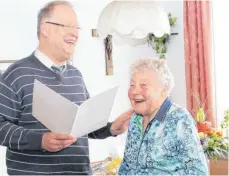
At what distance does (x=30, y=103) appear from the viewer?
1.47 m

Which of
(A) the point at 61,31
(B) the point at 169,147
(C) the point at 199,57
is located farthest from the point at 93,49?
(B) the point at 169,147

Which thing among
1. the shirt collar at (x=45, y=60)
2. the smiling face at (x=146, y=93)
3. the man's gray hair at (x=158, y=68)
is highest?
the shirt collar at (x=45, y=60)

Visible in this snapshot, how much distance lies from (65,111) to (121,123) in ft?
1.21

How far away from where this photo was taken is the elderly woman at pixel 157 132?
127cm

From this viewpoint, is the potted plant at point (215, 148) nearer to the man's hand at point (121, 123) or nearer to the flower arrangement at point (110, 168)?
the flower arrangement at point (110, 168)

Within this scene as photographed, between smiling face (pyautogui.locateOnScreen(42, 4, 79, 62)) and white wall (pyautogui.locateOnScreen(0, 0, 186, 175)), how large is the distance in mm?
1068

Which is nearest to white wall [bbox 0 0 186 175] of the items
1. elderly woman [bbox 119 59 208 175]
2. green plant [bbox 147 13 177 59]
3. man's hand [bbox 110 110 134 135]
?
green plant [bbox 147 13 177 59]

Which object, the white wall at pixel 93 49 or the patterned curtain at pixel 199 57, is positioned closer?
the white wall at pixel 93 49

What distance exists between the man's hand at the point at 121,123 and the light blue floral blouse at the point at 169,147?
16 cm

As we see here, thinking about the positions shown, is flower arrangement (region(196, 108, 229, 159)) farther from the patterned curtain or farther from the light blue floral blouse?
the patterned curtain

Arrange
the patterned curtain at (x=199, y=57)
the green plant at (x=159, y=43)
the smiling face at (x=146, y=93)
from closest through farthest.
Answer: the smiling face at (x=146, y=93) < the patterned curtain at (x=199, y=57) < the green plant at (x=159, y=43)

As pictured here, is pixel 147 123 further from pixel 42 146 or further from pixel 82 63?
pixel 82 63

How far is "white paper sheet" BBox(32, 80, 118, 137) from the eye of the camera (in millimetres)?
1302

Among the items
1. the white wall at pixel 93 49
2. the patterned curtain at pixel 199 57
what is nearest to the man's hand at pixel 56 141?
the white wall at pixel 93 49
